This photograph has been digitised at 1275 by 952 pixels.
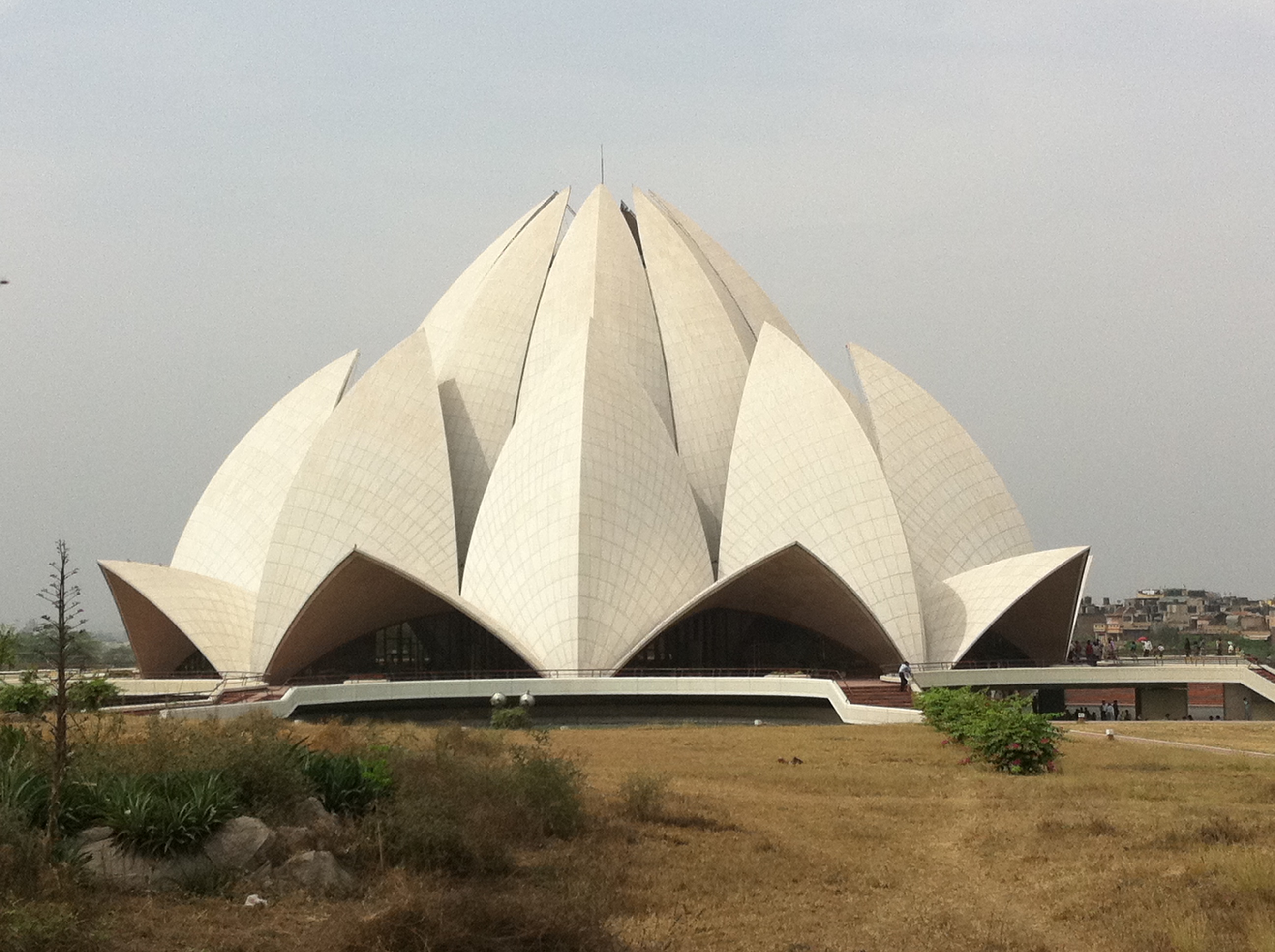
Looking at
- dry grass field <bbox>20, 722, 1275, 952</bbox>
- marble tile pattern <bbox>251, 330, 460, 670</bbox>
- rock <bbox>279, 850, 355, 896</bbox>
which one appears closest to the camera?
dry grass field <bbox>20, 722, 1275, 952</bbox>

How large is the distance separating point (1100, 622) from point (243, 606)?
4548 inches

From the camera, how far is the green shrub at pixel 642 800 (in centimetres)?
1265

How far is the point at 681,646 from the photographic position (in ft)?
119

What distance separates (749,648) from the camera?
124 feet

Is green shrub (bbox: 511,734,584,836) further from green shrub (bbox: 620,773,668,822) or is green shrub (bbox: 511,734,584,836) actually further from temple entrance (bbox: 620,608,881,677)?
temple entrance (bbox: 620,608,881,677)

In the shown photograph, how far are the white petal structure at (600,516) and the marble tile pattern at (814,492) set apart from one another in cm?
7

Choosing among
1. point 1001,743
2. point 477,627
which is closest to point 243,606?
point 477,627

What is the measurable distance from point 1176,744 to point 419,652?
22.8 m

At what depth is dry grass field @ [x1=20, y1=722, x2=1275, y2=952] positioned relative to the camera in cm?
810

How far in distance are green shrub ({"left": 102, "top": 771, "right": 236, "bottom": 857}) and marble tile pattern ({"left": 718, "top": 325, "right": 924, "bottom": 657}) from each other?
82.2ft

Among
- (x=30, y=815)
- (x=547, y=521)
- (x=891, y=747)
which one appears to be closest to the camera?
(x=30, y=815)

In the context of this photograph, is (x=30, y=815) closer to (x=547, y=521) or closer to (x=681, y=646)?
(x=547, y=521)

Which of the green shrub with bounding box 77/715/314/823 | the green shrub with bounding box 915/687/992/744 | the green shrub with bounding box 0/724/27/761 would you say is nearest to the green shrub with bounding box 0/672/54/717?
the green shrub with bounding box 0/724/27/761

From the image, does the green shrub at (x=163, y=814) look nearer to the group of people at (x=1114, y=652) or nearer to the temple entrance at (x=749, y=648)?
the temple entrance at (x=749, y=648)
